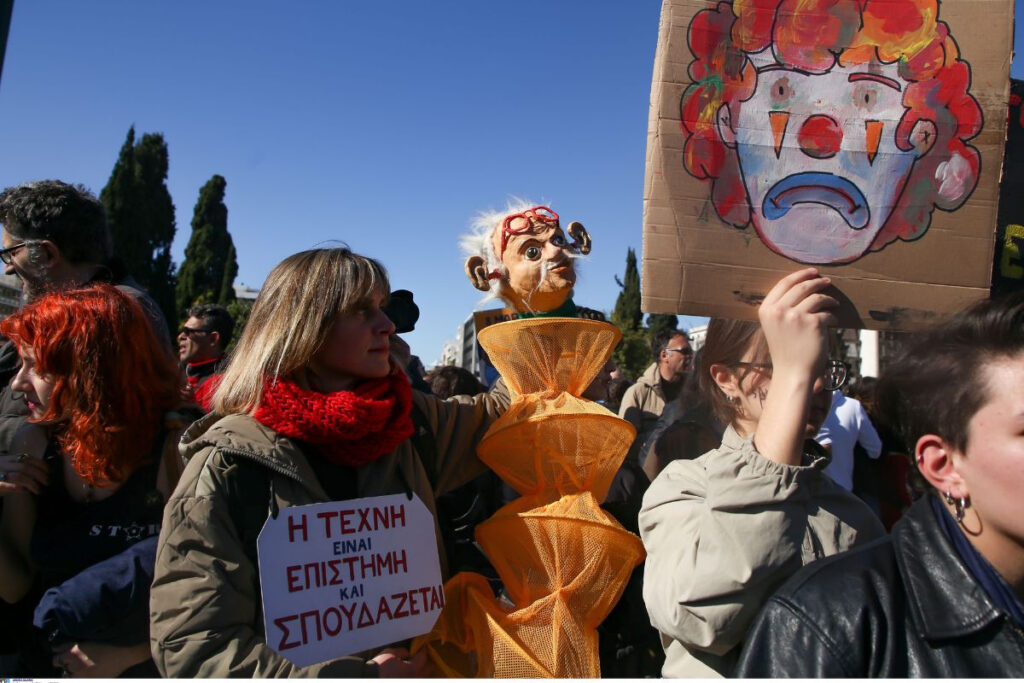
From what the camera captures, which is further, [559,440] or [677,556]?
[559,440]

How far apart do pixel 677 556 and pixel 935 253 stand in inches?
35.9

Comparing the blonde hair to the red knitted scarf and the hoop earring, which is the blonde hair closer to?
the red knitted scarf

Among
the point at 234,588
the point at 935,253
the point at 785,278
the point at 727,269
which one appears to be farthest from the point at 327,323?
the point at 935,253

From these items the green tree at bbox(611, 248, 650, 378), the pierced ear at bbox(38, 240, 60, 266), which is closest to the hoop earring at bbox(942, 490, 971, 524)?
the pierced ear at bbox(38, 240, 60, 266)

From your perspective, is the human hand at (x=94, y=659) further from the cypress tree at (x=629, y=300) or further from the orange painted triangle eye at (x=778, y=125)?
the cypress tree at (x=629, y=300)

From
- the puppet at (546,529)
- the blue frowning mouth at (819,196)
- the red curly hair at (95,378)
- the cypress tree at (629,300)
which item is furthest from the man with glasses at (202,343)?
the cypress tree at (629,300)

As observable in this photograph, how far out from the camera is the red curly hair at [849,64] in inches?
62.6

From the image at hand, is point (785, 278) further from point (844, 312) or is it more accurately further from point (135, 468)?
point (135, 468)

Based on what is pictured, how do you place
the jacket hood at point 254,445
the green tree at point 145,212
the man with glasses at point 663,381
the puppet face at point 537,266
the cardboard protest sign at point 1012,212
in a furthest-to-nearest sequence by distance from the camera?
the green tree at point 145,212 < the man with glasses at point 663,381 < the puppet face at point 537,266 < the cardboard protest sign at point 1012,212 < the jacket hood at point 254,445

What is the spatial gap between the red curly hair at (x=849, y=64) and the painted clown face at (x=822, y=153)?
2 centimetres

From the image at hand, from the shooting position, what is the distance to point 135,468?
2.18 metres

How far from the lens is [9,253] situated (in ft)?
9.40

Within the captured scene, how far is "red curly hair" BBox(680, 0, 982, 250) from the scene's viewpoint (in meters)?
1.59

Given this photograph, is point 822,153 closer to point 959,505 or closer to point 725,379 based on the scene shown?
point 725,379
